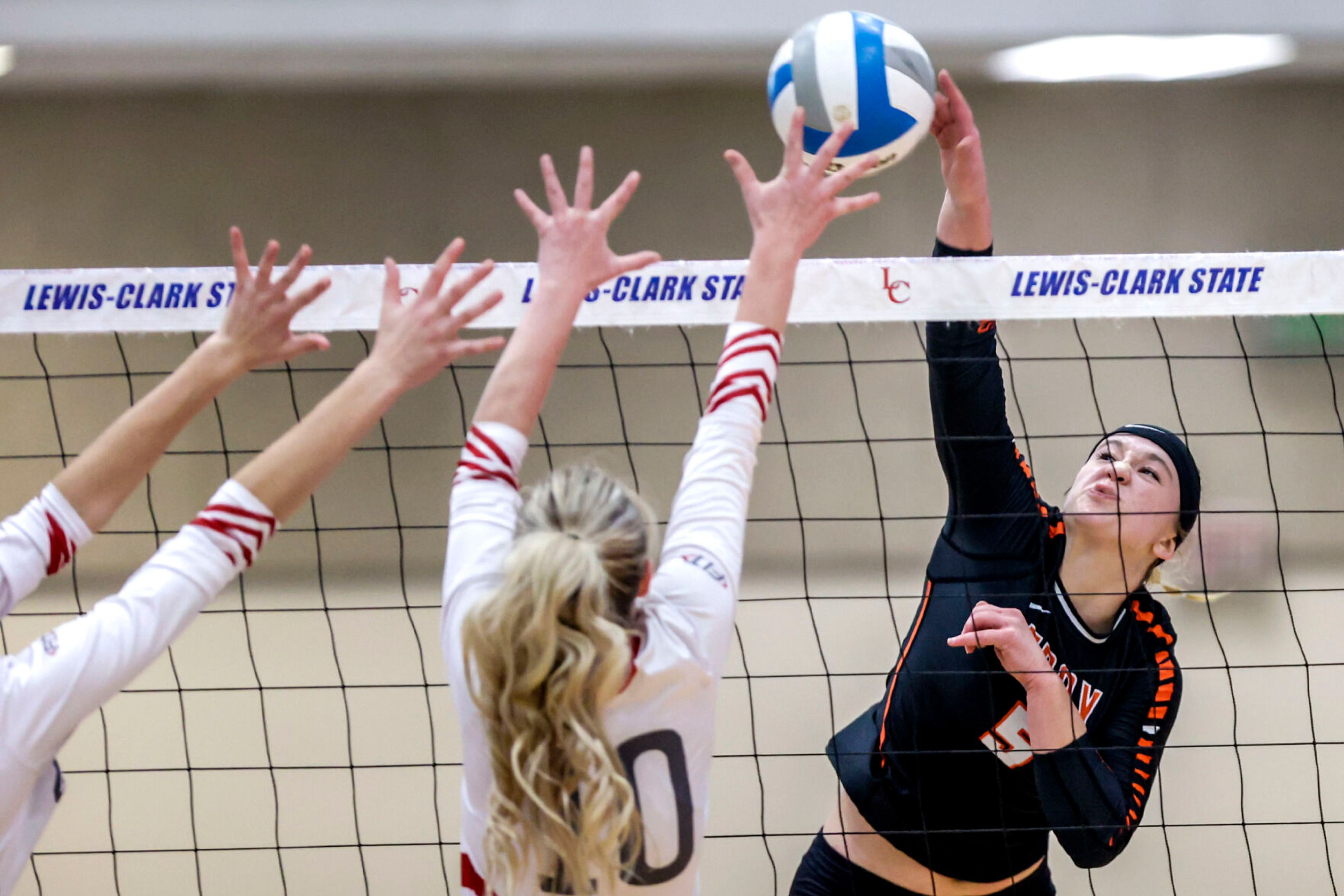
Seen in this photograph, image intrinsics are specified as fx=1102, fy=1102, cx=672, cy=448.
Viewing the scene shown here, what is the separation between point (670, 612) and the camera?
139 centimetres

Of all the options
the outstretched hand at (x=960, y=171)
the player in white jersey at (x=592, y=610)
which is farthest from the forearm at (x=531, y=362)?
the outstretched hand at (x=960, y=171)

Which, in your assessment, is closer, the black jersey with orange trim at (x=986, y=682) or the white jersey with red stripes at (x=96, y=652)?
the white jersey with red stripes at (x=96, y=652)

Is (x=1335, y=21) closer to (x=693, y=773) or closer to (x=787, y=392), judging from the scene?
(x=787, y=392)

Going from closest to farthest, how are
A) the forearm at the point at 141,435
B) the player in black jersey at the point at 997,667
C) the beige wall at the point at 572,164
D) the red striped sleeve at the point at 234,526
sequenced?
the red striped sleeve at the point at 234,526 → the forearm at the point at 141,435 → the player in black jersey at the point at 997,667 → the beige wall at the point at 572,164

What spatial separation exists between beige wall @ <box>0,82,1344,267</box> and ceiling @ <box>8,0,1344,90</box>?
0.29m

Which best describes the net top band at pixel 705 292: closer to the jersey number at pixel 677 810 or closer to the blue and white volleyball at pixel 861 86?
the blue and white volleyball at pixel 861 86

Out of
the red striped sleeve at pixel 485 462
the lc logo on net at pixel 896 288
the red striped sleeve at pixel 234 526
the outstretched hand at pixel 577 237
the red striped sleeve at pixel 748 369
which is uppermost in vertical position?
the lc logo on net at pixel 896 288

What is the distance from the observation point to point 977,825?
8.24ft

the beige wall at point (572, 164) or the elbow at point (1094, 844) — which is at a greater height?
the beige wall at point (572, 164)

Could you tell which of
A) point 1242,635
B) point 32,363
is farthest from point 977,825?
point 32,363

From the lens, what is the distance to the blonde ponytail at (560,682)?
4.16 ft

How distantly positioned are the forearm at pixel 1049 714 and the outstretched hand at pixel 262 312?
1.56 metres

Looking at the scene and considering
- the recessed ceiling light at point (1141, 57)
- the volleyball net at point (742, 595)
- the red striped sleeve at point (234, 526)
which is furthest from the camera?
the recessed ceiling light at point (1141, 57)

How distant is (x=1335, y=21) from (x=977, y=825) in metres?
4.32
